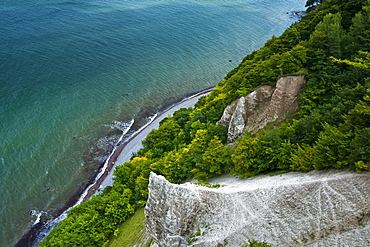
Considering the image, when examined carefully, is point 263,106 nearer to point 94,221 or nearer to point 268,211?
point 268,211

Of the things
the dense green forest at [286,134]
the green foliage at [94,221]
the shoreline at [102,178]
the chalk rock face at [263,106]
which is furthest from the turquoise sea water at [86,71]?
the chalk rock face at [263,106]

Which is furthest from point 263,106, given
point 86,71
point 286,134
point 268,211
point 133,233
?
point 86,71

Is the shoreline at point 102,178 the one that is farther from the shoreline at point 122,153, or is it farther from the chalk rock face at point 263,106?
the chalk rock face at point 263,106

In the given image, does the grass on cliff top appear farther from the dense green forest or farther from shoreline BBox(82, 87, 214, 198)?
shoreline BBox(82, 87, 214, 198)

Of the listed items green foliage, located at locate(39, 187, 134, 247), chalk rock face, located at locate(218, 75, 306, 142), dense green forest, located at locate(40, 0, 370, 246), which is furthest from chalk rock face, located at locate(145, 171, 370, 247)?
green foliage, located at locate(39, 187, 134, 247)

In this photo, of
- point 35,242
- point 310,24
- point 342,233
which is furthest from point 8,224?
point 310,24
